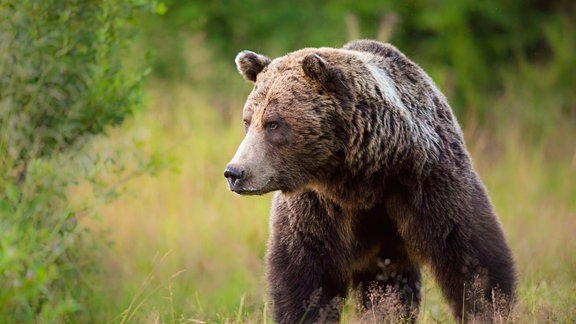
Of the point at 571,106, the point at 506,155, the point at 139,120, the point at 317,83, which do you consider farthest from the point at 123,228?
the point at 571,106

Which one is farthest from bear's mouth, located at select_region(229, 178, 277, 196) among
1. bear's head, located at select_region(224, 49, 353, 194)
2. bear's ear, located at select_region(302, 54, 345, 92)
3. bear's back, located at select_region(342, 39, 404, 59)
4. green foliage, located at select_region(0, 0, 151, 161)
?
green foliage, located at select_region(0, 0, 151, 161)

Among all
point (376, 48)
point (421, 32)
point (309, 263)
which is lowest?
point (309, 263)

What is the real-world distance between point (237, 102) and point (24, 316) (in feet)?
26.7

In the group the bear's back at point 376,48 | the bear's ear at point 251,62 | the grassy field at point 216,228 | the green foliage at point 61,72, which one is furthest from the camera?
the grassy field at point 216,228

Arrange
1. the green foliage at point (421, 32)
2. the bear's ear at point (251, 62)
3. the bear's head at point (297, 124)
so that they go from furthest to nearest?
the green foliage at point (421, 32)
the bear's ear at point (251, 62)
the bear's head at point (297, 124)

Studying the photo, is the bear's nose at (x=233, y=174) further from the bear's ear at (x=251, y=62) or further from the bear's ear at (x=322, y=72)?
the bear's ear at (x=251, y=62)

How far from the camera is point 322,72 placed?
195 inches

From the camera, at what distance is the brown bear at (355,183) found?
16.3ft

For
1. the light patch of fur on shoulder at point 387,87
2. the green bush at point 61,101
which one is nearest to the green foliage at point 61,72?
the green bush at point 61,101

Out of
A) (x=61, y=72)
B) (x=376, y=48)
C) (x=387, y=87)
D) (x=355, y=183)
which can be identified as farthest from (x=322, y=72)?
(x=61, y=72)

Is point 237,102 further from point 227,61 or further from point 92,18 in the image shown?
point 92,18

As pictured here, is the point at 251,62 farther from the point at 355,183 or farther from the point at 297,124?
the point at 355,183

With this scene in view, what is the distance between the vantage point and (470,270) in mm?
5152

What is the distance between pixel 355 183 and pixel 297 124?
49 centimetres
